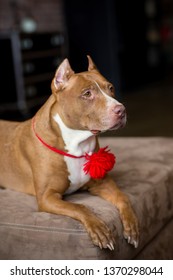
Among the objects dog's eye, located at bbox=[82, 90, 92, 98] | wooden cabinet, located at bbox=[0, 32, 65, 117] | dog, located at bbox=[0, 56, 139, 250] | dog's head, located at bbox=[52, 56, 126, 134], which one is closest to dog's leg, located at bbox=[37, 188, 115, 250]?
dog, located at bbox=[0, 56, 139, 250]

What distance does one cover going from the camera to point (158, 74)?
10.7 meters

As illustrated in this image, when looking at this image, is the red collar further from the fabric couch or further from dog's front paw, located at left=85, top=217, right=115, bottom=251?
dog's front paw, located at left=85, top=217, right=115, bottom=251

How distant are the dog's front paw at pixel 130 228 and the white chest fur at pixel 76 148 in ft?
0.83

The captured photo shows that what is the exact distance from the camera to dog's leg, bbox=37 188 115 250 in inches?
66.7

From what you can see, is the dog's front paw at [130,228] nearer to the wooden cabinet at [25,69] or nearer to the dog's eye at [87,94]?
the dog's eye at [87,94]

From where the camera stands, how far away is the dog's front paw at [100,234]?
169 centimetres

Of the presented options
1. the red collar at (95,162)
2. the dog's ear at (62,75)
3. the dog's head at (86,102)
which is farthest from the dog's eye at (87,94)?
the red collar at (95,162)

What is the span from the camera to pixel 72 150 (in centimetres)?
197

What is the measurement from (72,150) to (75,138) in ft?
0.17

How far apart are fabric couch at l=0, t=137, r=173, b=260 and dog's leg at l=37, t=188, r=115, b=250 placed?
2 centimetres

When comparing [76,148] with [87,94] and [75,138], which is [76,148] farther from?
[87,94]

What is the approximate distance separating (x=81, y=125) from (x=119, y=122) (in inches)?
6.1
